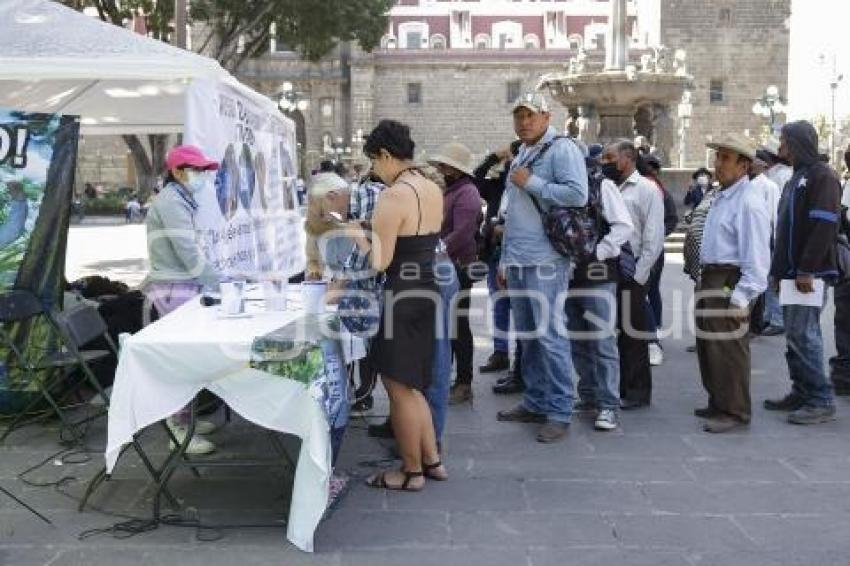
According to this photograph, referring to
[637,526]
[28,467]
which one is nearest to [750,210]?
[637,526]

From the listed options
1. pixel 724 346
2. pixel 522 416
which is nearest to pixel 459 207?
pixel 522 416

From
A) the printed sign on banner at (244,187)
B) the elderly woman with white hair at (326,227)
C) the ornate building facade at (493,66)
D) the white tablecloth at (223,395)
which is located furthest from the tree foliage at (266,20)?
the ornate building facade at (493,66)

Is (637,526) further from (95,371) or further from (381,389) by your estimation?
(95,371)

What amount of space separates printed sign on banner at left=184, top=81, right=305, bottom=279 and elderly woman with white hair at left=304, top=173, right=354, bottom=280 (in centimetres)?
40

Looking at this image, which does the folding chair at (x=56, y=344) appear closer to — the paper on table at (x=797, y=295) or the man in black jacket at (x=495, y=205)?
the man in black jacket at (x=495, y=205)

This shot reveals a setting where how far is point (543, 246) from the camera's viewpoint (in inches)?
236

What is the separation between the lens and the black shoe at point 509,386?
7574 millimetres

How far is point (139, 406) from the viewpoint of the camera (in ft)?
14.6

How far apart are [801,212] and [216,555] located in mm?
4191

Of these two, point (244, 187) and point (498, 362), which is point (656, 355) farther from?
point (244, 187)

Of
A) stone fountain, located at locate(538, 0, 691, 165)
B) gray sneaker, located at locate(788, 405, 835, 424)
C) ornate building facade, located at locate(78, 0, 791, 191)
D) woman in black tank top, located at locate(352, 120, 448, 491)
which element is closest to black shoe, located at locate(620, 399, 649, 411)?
gray sneaker, located at locate(788, 405, 835, 424)

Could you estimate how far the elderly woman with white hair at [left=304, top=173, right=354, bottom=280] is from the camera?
636 cm

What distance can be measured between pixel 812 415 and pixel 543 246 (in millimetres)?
2206

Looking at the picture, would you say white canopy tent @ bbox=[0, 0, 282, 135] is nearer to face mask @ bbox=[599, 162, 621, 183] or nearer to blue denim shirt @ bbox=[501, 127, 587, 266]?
blue denim shirt @ bbox=[501, 127, 587, 266]
